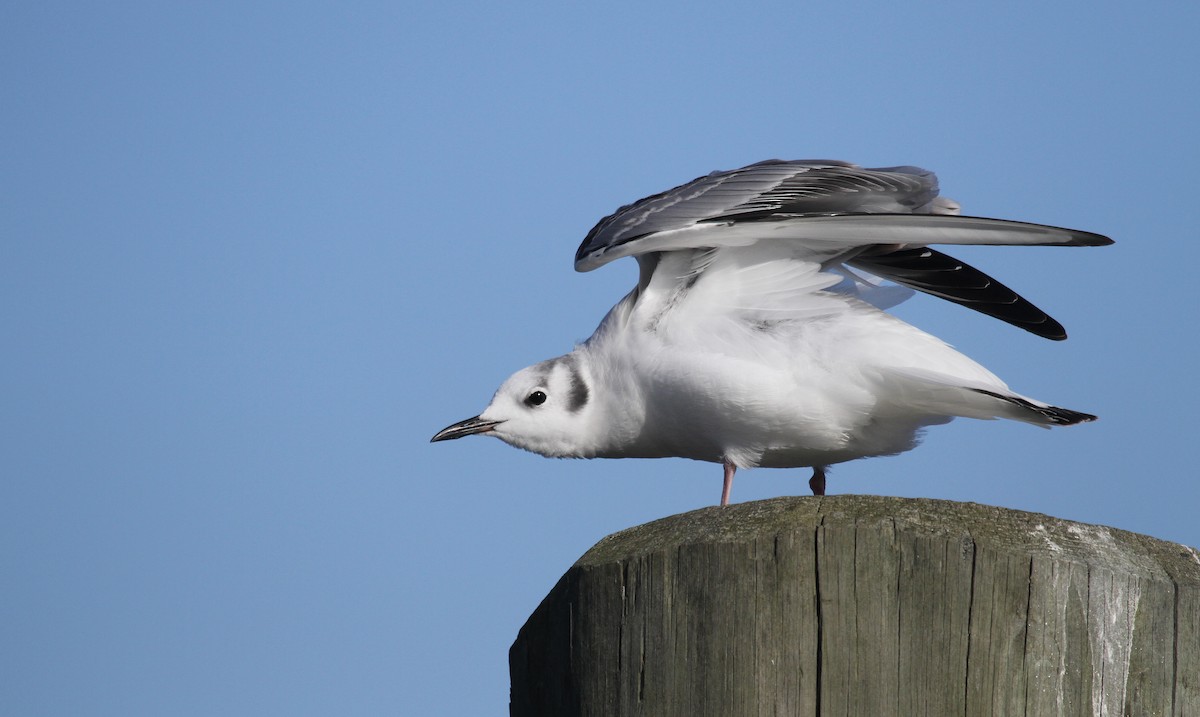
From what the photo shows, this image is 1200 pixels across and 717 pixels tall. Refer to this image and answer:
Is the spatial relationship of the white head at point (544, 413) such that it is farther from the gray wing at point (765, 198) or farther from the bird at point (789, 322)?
the gray wing at point (765, 198)

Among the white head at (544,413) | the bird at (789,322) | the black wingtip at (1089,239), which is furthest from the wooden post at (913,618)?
the white head at (544,413)

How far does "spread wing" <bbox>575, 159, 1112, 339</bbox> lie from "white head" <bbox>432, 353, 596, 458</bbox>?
84 centimetres

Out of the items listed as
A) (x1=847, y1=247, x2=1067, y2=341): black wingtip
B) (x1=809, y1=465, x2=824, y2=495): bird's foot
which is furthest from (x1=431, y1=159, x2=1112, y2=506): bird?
(x1=809, y1=465, x2=824, y2=495): bird's foot

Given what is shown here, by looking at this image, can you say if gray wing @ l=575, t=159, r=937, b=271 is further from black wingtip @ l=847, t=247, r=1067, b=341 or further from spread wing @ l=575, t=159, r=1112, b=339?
black wingtip @ l=847, t=247, r=1067, b=341

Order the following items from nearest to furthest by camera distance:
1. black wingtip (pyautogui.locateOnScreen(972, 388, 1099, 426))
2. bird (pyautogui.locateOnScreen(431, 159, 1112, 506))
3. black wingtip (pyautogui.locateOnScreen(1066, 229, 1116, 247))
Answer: black wingtip (pyautogui.locateOnScreen(1066, 229, 1116, 247))
black wingtip (pyautogui.locateOnScreen(972, 388, 1099, 426))
bird (pyautogui.locateOnScreen(431, 159, 1112, 506))

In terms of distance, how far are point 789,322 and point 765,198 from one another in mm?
621

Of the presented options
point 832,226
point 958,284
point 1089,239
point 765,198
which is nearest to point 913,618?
point 1089,239

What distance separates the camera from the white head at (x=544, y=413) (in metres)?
6.79

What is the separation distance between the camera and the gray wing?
589cm

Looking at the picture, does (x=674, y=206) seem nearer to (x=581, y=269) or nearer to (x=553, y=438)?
(x=581, y=269)

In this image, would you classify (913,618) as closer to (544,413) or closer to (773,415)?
(773,415)

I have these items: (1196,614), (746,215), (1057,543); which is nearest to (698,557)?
(1057,543)

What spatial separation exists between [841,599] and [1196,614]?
2.81 feet

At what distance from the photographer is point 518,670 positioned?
3.60m
